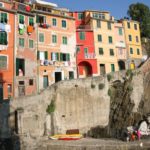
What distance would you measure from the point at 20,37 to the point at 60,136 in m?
15.6

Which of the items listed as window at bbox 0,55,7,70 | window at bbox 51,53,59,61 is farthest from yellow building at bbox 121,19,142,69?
→ window at bbox 0,55,7,70

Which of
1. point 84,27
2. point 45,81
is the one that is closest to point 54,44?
point 45,81

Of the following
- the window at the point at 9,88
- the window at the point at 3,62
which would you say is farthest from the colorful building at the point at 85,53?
the window at the point at 9,88

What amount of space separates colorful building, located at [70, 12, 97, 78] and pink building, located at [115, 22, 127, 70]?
6053 millimetres

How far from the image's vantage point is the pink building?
53.8 m

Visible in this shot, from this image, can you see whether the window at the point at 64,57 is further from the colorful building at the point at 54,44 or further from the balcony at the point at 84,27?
the balcony at the point at 84,27

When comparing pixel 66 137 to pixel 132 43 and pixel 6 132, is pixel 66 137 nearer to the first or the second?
pixel 6 132

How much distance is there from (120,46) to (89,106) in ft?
67.5

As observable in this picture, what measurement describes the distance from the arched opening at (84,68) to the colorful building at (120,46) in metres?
6.70

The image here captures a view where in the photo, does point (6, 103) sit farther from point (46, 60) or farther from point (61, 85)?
point (46, 60)

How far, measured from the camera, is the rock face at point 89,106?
3197 centimetres

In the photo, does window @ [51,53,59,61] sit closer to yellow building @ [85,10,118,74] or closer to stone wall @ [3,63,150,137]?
yellow building @ [85,10,118,74]

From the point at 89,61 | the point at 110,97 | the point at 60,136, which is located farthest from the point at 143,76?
the point at 60,136

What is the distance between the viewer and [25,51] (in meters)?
41.5
